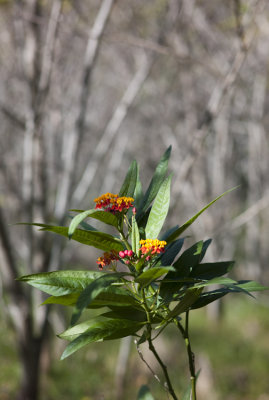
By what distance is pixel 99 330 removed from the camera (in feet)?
2.79

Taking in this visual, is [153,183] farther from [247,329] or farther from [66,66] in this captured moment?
[247,329]

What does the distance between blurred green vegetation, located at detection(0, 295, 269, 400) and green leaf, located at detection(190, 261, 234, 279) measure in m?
4.13

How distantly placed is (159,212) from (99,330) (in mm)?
283

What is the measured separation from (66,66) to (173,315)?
5.38m

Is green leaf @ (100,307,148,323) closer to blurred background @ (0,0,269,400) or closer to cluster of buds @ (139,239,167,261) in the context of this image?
cluster of buds @ (139,239,167,261)

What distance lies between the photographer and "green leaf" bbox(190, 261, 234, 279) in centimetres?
94

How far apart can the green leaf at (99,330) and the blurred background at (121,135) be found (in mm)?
683

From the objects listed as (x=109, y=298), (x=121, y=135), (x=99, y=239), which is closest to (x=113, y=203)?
(x=99, y=239)

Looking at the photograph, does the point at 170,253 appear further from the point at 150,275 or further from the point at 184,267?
the point at 150,275

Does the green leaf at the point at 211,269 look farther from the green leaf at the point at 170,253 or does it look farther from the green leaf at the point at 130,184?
the green leaf at the point at 130,184

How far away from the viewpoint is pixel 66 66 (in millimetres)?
5719

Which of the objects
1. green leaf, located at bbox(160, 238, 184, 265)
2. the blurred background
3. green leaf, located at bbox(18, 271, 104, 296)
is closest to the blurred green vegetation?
the blurred background

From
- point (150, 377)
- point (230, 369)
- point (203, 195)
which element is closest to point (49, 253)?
point (150, 377)

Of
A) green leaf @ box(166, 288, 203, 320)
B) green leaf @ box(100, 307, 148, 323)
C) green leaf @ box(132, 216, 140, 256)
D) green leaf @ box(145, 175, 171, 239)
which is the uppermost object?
green leaf @ box(145, 175, 171, 239)
